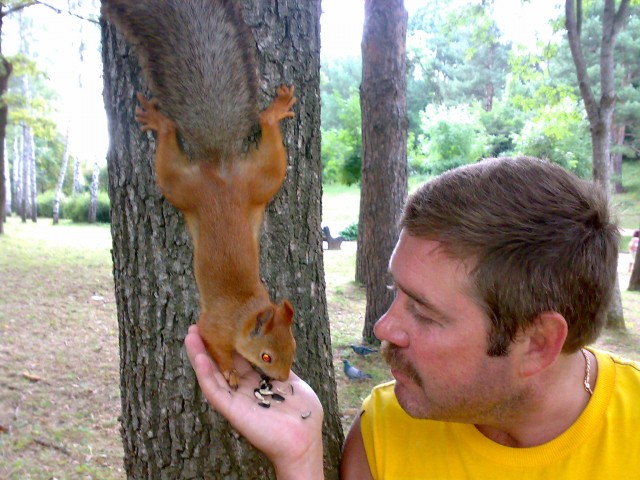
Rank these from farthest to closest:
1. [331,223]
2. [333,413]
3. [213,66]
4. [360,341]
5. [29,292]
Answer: [331,223]
[29,292]
[360,341]
[333,413]
[213,66]

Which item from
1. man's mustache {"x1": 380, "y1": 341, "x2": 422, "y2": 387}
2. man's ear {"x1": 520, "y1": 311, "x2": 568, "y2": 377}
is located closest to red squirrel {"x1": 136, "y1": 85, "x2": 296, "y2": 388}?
man's mustache {"x1": 380, "y1": 341, "x2": 422, "y2": 387}

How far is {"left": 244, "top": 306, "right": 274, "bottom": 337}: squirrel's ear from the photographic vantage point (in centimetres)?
150

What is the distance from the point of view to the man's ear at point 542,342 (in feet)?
4.24

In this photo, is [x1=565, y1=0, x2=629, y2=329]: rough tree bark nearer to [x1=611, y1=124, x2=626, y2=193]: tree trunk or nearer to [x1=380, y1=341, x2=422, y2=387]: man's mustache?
[x1=380, y1=341, x2=422, y2=387]: man's mustache

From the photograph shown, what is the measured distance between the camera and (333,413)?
5.72 feet

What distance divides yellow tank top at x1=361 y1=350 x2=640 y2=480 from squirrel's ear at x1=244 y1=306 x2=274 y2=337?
442 mm

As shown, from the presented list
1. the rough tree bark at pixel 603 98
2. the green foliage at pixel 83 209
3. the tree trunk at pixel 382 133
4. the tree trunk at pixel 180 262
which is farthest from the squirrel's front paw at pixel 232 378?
the green foliage at pixel 83 209

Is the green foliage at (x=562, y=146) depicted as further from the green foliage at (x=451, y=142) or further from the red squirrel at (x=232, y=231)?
the red squirrel at (x=232, y=231)

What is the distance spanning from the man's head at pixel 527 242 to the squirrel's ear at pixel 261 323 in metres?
0.45

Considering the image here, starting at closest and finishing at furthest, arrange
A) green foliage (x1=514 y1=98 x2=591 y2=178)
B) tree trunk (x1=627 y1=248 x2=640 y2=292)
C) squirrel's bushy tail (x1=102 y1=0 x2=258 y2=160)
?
squirrel's bushy tail (x1=102 y1=0 x2=258 y2=160) < tree trunk (x1=627 y1=248 x2=640 y2=292) < green foliage (x1=514 y1=98 x2=591 y2=178)

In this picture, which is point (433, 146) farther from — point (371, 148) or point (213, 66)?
point (213, 66)

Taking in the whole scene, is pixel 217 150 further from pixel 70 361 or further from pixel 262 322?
pixel 70 361

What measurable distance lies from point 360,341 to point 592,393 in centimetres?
446

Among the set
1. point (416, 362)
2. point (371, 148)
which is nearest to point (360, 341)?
point (371, 148)
